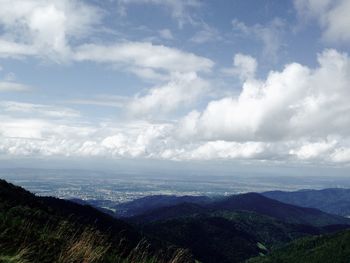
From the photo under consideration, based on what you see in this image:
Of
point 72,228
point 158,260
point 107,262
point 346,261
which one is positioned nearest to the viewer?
point 107,262

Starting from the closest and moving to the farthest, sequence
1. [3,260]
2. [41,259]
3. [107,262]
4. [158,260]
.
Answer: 1. [3,260]
2. [41,259]
3. [107,262]
4. [158,260]

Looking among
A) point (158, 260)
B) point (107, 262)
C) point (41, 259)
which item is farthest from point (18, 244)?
point (158, 260)

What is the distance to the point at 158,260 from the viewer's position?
1429cm

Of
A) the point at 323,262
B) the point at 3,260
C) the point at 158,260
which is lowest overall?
the point at 323,262

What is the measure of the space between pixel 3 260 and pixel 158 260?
600cm

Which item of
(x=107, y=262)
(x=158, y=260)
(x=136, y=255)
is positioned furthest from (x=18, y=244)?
(x=158, y=260)

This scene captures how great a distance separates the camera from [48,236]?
13.3m

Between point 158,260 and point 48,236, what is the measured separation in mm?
3924

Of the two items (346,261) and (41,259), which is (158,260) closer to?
(41,259)

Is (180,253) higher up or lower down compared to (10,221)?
lower down

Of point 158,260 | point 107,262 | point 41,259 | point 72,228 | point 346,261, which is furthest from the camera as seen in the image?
point 346,261

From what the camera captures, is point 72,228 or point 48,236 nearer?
point 48,236

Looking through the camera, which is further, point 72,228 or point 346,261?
point 346,261

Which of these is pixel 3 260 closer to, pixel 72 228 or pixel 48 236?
pixel 48 236
